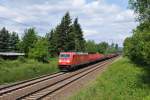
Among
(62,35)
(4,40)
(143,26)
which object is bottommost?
(143,26)

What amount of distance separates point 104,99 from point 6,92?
26.0 feet

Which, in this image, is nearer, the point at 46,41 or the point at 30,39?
the point at 46,41

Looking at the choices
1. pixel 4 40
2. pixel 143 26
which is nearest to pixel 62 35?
pixel 4 40

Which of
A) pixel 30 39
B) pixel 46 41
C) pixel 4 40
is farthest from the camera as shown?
pixel 4 40

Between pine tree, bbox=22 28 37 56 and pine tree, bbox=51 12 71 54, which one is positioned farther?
pine tree, bbox=51 12 71 54

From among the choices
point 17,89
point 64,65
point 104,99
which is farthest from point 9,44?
point 104,99

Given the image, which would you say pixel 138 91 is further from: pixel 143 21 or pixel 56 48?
pixel 56 48

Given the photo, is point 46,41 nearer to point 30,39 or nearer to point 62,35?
point 30,39

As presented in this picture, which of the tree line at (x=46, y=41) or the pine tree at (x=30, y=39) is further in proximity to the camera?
the pine tree at (x=30, y=39)

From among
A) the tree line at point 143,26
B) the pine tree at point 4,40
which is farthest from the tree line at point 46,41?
the tree line at point 143,26

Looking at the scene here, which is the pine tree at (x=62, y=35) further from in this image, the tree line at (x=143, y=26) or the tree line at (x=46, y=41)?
the tree line at (x=143, y=26)

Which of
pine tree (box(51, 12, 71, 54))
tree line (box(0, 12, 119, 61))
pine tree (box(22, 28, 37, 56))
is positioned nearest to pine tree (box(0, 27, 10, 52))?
tree line (box(0, 12, 119, 61))

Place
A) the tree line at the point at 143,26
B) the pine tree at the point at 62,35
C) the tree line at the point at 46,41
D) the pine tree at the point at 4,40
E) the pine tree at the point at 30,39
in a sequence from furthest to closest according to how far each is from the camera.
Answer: the pine tree at the point at 4,40
the pine tree at the point at 62,35
the pine tree at the point at 30,39
the tree line at the point at 46,41
the tree line at the point at 143,26

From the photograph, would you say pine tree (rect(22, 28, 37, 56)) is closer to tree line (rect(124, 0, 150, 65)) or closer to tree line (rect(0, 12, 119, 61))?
tree line (rect(0, 12, 119, 61))
